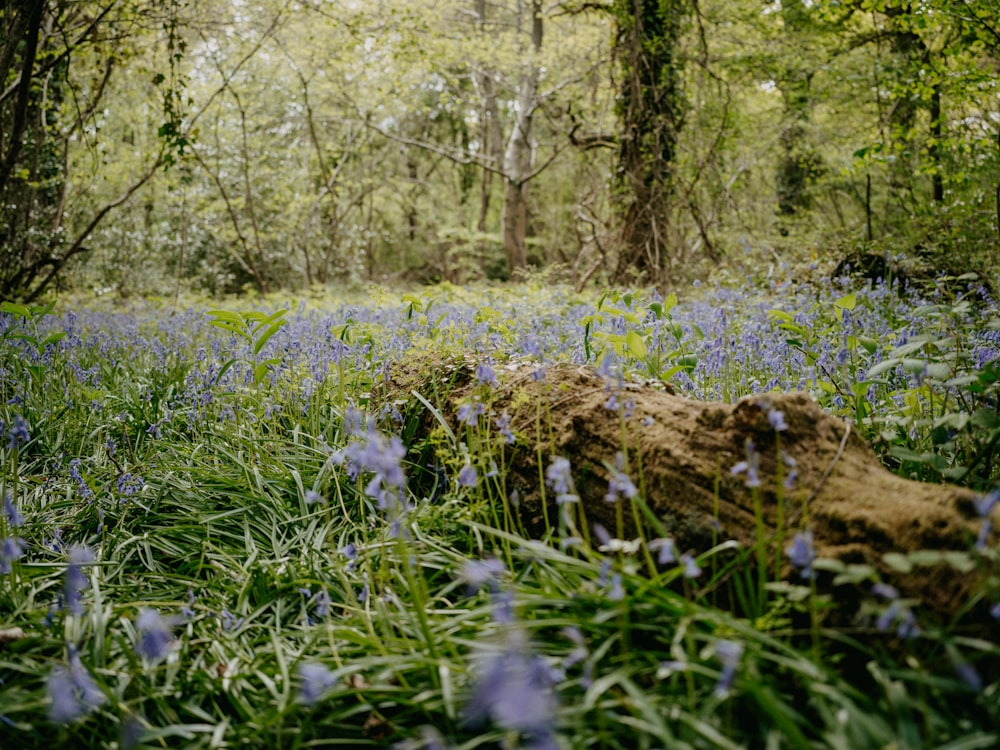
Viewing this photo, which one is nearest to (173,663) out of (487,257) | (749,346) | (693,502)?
(693,502)

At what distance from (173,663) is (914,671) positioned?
187 cm

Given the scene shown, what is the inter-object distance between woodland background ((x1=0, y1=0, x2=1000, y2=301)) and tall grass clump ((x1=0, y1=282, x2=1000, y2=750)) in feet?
11.0

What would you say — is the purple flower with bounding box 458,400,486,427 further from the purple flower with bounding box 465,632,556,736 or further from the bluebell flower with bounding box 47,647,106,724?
the bluebell flower with bounding box 47,647,106,724

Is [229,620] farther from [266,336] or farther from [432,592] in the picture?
[266,336]

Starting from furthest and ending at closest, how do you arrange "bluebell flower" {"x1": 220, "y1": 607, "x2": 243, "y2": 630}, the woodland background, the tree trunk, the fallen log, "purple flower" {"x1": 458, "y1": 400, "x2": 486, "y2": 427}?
1. the tree trunk
2. the woodland background
3. "purple flower" {"x1": 458, "y1": 400, "x2": 486, "y2": 427}
4. "bluebell flower" {"x1": 220, "y1": 607, "x2": 243, "y2": 630}
5. the fallen log

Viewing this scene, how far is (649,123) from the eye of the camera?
32.4 feet

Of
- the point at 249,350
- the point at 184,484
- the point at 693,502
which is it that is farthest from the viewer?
the point at 249,350

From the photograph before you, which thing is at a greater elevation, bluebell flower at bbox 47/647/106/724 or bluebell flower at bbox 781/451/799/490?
bluebell flower at bbox 781/451/799/490

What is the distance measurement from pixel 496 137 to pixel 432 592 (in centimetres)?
2112

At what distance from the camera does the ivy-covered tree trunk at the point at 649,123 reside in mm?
9703

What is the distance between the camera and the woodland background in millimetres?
7535

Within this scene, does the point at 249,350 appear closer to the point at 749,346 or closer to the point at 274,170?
the point at 749,346

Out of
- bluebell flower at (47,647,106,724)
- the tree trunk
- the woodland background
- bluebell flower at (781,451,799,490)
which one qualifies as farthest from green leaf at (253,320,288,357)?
the tree trunk

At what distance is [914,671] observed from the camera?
1390 millimetres
